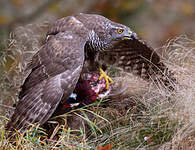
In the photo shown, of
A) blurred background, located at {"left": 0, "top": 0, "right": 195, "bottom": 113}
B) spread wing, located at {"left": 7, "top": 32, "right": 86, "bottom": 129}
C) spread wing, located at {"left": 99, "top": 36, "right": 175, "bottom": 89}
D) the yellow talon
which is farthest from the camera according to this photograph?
A: blurred background, located at {"left": 0, "top": 0, "right": 195, "bottom": 113}

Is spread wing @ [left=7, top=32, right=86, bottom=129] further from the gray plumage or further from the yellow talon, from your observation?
the yellow talon

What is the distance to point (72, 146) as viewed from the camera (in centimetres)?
365

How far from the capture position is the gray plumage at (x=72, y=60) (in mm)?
3855

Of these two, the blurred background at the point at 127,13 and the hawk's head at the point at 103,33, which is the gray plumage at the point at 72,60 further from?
the blurred background at the point at 127,13

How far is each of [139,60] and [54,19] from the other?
2036mm

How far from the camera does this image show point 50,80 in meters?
3.95

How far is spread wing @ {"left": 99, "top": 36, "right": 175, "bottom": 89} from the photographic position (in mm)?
4484

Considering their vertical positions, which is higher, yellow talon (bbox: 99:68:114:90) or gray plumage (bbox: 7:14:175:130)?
gray plumage (bbox: 7:14:175:130)

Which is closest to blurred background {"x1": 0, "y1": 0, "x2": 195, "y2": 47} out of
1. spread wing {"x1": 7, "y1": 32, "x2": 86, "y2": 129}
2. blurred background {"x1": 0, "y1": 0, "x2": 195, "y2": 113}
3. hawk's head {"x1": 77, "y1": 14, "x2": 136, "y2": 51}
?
blurred background {"x1": 0, "y1": 0, "x2": 195, "y2": 113}

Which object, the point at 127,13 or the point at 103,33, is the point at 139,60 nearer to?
the point at 103,33

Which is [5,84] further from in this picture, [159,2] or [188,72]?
[159,2]

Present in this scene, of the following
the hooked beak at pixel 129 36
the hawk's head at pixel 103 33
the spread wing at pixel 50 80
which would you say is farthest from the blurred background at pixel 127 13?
the spread wing at pixel 50 80

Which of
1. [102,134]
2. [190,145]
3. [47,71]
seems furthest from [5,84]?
[190,145]

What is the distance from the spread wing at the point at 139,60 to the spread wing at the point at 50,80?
0.81 metres
